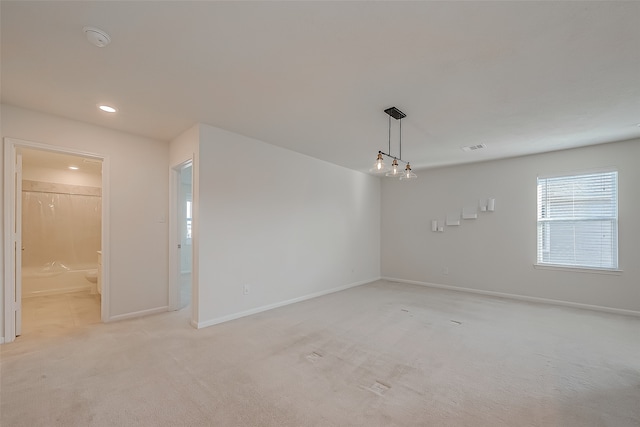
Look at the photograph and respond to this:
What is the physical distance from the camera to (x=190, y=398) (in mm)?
2055

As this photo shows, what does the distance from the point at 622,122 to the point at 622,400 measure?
3127 mm

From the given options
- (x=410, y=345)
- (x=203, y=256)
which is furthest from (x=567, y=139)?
(x=203, y=256)

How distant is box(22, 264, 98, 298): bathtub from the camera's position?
4961 millimetres

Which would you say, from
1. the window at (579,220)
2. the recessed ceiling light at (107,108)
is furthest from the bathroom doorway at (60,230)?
the window at (579,220)

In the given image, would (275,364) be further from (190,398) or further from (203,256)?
(203,256)

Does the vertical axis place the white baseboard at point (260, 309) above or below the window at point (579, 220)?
below

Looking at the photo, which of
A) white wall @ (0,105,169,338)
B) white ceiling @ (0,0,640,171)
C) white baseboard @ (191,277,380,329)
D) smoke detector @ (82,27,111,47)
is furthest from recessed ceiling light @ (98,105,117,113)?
white baseboard @ (191,277,380,329)

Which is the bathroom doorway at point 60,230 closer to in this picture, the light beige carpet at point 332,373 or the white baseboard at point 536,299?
the light beige carpet at point 332,373

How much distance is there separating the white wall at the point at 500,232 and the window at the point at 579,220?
4.4 inches

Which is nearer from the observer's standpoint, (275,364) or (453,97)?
(275,364)

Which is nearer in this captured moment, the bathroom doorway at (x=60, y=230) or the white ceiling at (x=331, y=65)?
the white ceiling at (x=331, y=65)

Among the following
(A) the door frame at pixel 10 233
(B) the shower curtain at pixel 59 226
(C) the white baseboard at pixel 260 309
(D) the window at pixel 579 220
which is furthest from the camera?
(B) the shower curtain at pixel 59 226

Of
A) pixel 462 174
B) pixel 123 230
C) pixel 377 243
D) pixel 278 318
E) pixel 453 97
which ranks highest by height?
pixel 453 97

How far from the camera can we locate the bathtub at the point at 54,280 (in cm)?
496
